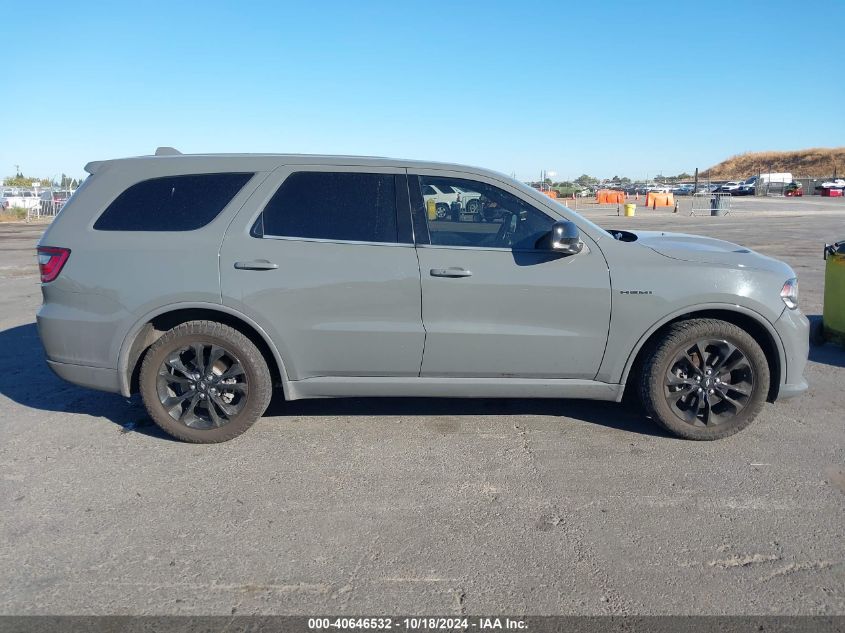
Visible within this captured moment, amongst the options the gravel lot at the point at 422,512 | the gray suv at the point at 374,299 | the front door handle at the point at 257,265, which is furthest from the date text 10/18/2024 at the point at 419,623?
the front door handle at the point at 257,265

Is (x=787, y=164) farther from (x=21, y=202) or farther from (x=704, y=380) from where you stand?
(x=704, y=380)

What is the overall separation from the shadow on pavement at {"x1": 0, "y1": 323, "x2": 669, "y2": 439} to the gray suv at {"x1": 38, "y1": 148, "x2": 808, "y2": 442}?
0.48m

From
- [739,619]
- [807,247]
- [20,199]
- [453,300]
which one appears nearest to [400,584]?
[739,619]

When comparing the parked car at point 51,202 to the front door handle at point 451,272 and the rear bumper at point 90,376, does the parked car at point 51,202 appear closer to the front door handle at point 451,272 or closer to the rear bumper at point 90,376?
the rear bumper at point 90,376

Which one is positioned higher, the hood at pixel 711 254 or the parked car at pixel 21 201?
the parked car at pixel 21 201

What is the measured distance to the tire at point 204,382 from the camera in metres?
4.44

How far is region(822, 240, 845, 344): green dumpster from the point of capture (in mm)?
6875

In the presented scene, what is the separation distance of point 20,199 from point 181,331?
40.2 meters

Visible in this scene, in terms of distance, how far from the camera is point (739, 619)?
2.78 m

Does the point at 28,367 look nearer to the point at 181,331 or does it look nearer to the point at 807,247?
the point at 181,331

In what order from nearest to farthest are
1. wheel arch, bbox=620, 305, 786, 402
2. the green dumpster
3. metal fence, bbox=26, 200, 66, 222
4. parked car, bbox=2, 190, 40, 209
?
1. wheel arch, bbox=620, 305, 786, 402
2. the green dumpster
3. metal fence, bbox=26, 200, 66, 222
4. parked car, bbox=2, 190, 40, 209

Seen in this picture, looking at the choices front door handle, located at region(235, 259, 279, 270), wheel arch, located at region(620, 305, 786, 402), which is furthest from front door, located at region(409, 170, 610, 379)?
front door handle, located at region(235, 259, 279, 270)

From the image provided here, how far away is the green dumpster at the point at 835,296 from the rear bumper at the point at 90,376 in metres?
6.59

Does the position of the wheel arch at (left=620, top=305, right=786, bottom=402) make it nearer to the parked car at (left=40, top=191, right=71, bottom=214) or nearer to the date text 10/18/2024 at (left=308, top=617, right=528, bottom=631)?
the date text 10/18/2024 at (left=308, top=617, right=528, bottom=631)
